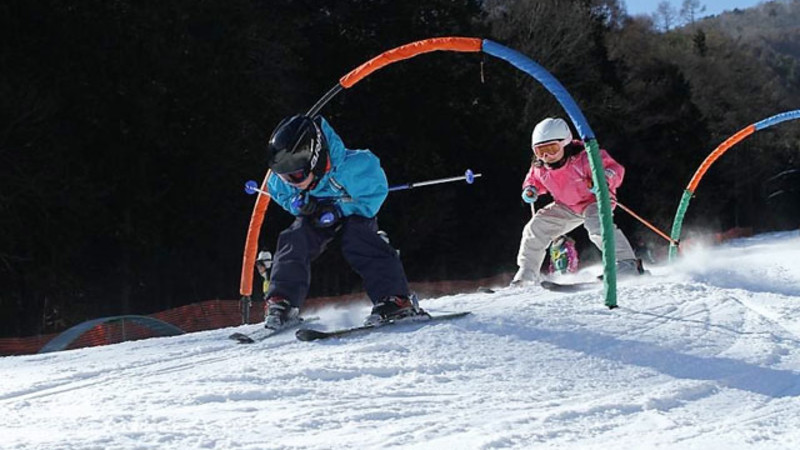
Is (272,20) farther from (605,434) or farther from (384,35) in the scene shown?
(605,434)

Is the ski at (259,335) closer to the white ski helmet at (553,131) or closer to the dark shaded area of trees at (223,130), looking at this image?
the dark shaded area of trees at (223,130)

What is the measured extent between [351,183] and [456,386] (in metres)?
2.02

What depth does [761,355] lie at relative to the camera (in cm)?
478

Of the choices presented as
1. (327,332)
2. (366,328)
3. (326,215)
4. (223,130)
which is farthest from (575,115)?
(223,130)

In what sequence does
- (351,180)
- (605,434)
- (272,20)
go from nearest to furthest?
(605,434)
(351,180)
(272,20)

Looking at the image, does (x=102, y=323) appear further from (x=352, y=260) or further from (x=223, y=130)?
(x=223, y=130)

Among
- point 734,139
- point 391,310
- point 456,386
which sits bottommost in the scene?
point 456,386

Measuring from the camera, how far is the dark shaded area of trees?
1608 centimetres

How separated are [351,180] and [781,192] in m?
44.7

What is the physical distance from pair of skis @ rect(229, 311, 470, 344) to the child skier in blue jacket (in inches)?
2.0

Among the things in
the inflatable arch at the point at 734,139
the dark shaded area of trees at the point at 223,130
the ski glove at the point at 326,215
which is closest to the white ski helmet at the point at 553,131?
the dark shaded area of trees at the point at 223,130

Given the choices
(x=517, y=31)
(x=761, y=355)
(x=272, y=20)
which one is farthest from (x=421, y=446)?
(x=517, y=31)

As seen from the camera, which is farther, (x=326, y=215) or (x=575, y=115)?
(x=575, y=115)

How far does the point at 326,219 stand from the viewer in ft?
18.5
